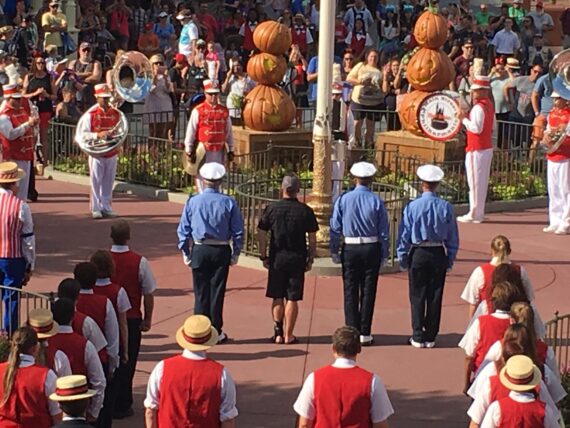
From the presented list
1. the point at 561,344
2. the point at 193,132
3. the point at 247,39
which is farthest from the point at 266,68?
the point at 247,39

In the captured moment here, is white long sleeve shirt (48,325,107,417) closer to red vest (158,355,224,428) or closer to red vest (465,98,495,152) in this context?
red vest (158,355,224,428)

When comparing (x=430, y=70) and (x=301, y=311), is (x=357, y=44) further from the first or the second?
(x=301, y=311)

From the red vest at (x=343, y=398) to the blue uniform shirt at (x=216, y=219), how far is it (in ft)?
14.2

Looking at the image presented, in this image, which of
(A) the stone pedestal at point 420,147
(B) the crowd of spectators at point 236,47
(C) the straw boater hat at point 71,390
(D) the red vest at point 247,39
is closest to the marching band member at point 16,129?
(B) the crowd of spectators at point 236,47

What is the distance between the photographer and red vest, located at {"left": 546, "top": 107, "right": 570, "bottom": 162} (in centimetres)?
1784

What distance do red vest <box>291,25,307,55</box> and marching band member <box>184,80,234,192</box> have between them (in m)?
11.8

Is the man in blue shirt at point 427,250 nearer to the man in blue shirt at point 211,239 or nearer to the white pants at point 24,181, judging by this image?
the man in blue shirt at point 211,239

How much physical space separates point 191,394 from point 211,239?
429 centimetres

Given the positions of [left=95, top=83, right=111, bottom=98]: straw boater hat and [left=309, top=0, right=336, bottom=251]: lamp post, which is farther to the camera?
[left=95, top=83, right=111, bottom=98]: straw boater hat

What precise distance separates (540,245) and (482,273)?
6.42 metres

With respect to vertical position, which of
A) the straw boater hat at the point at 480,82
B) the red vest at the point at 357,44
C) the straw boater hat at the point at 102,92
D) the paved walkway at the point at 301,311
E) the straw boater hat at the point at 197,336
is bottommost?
the paved walkway at the point at 301,311

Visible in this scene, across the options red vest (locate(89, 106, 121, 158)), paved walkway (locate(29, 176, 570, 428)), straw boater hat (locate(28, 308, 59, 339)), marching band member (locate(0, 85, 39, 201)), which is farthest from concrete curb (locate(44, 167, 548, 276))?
straw boater hat (locate(28, 308, 59, 339))

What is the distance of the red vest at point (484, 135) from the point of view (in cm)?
1816

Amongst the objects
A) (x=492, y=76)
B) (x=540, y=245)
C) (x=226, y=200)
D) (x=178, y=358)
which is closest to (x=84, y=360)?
(x=178, y=358)
